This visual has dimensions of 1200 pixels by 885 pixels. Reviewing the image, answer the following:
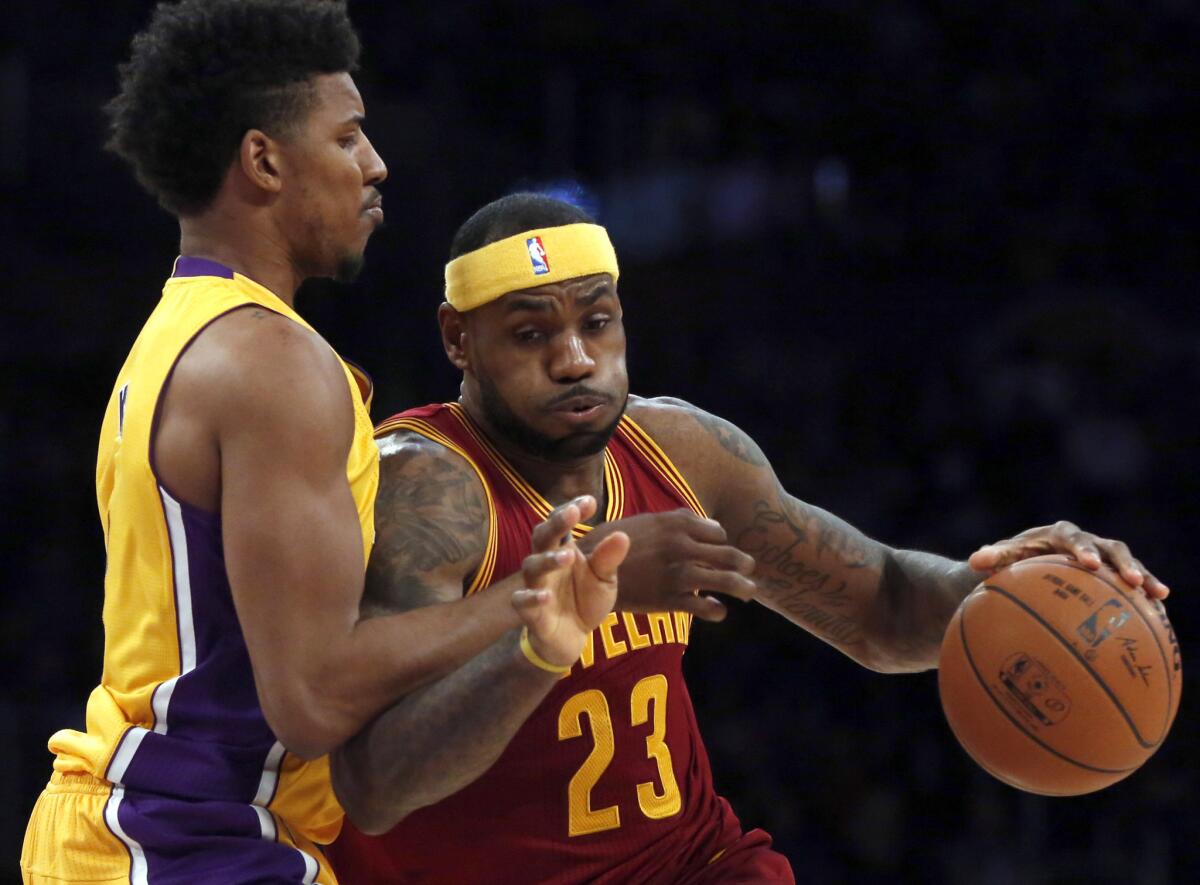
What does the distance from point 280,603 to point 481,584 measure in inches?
25.1

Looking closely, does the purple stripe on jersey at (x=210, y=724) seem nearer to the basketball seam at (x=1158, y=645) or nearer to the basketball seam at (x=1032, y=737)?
the basketball seam at (x=1032, y=737)

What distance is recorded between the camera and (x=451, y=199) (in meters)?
8.30

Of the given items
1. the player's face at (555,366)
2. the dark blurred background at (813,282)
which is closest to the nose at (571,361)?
the player's face at (555,366)

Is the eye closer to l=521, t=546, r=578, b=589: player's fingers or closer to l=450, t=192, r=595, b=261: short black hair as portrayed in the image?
l=450, t=192, r=595, b=261: short black hair

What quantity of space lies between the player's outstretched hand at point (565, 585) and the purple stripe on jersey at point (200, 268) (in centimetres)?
77

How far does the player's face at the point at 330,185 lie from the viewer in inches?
110

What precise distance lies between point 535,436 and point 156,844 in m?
1.06

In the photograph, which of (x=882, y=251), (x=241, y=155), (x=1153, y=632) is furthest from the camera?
(x=882, y=251)

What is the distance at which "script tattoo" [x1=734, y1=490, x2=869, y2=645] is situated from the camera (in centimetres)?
357

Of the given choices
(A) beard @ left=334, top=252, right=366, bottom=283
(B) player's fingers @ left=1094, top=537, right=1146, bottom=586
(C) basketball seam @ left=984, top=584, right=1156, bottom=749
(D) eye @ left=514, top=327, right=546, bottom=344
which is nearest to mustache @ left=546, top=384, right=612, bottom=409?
(D) eye @ left=514, top=327, right=546, bottom=344

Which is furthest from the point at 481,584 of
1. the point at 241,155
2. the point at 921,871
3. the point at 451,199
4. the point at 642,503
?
the point at 451,199

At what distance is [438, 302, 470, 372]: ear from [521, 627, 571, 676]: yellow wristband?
36.8 inches

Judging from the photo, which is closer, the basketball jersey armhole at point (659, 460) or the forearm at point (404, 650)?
the forearm at point (404, 650)

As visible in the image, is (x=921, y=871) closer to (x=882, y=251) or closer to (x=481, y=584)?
(x=882, y=251)
